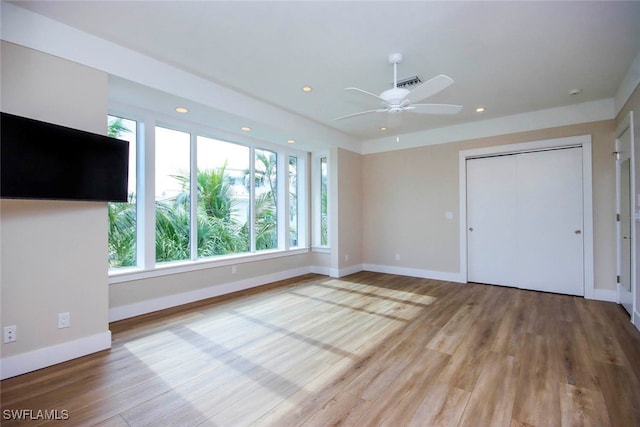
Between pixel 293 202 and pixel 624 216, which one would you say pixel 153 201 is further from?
pixel 624 216

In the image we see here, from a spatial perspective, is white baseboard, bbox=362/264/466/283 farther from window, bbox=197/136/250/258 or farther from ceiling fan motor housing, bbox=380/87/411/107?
ceiling fan motor housing, bbox=380/87/411/107

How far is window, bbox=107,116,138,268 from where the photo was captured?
351cm

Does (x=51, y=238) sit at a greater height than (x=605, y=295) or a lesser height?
greater

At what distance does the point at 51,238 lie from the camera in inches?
93.5

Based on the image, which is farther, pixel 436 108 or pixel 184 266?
pixel 184 266

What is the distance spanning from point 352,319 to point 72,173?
3038 mm

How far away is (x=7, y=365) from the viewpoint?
7.08ft

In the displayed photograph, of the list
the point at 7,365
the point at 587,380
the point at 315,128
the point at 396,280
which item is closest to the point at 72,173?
the point at 7,365

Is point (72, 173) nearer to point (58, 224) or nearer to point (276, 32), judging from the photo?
point (58, 224)

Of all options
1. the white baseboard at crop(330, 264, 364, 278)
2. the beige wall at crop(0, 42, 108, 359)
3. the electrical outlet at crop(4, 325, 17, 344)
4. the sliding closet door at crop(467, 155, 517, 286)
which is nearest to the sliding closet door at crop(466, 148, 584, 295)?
the sliding closet door at crop(467, 155, 517, 286)

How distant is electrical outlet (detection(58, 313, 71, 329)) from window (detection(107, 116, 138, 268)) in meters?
1.12

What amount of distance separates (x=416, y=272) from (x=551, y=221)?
2290mm

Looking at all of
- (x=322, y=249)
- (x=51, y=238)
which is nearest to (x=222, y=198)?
(x=322, y=249)

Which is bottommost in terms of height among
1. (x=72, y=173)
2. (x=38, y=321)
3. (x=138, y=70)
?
(x=38, y=321)
